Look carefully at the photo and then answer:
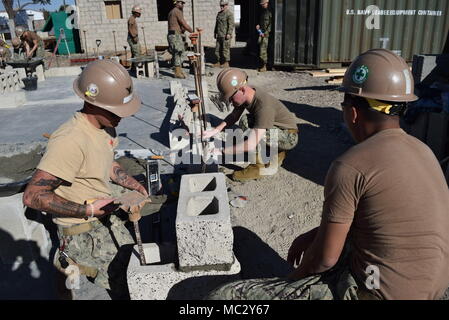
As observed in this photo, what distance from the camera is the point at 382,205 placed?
1679mm

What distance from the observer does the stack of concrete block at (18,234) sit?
302cm

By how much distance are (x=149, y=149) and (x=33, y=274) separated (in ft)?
8.85

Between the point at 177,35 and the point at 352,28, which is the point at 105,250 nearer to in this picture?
the point at 177,35

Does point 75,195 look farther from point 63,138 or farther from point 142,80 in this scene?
point 142,80

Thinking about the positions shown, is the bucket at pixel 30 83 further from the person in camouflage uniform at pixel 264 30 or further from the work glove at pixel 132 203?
the work glove at pixel 132 203

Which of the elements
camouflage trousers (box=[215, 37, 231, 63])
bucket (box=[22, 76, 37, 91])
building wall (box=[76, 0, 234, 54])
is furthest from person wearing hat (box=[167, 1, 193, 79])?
building wall (box=[76, 0, 234, 54])

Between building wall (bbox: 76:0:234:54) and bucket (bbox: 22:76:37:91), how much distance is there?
8019 mm

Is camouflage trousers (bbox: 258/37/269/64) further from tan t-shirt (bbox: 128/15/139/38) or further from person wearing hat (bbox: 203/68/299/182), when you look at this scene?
person wearing hat (bbox: 203/68/299/182)

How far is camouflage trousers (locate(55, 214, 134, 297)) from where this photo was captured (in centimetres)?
270

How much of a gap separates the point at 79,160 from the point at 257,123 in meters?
2.64

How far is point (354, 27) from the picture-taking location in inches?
460

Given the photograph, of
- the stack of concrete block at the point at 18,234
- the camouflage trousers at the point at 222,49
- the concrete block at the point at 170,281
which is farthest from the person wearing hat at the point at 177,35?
the concrete block at the point at 170,281

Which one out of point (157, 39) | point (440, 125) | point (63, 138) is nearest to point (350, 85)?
point (63, 138)

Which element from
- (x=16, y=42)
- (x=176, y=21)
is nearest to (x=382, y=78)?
(x=176, y=21)
